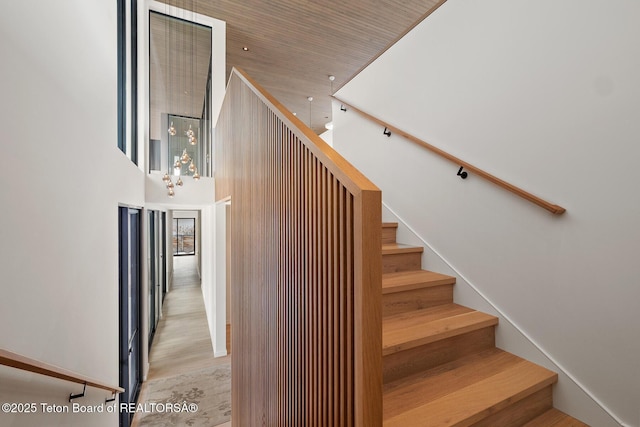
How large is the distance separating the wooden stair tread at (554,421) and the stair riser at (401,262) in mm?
1075

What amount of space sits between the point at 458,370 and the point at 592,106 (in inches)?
59.7

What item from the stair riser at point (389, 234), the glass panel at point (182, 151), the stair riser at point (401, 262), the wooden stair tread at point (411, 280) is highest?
the glass panel at point (182, 151)

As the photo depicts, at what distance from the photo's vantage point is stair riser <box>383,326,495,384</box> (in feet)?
4.44

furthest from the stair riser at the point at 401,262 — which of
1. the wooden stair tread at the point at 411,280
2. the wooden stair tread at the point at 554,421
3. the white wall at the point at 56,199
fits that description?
the white wall at the point at 56,199

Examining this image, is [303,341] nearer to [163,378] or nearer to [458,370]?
[458,370]

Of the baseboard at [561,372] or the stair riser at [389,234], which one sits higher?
the stair riser at [389,234]

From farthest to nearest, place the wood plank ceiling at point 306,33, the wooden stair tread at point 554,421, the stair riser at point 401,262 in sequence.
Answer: the wood plank ceiling at point 306,33, the stair riser at point 401,262, the wooden stair tread at point 554,421

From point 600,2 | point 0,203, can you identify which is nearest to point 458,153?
point 600,2

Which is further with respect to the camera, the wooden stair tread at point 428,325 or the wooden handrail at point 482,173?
the wooden handrail at point 482,173

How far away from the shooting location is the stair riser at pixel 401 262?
2.07m

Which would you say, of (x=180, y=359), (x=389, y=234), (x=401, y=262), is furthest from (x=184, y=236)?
(x=401, y=262)

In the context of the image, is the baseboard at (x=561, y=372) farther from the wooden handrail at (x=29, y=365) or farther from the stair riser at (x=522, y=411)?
the wooden handrail at (x=29, y=365)

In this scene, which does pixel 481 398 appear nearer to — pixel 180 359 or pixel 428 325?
pixel 428 325

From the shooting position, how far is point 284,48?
196 inches
